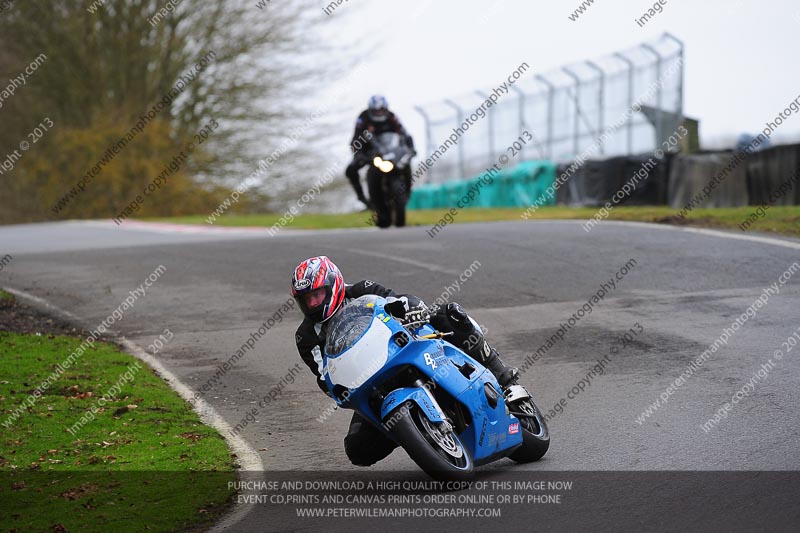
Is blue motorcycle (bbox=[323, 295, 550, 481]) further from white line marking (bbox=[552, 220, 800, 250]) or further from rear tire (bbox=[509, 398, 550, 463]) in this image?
white line marking (bbox=[552, 220, 800, 250])

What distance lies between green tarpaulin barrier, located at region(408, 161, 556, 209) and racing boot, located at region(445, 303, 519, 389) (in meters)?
21.2

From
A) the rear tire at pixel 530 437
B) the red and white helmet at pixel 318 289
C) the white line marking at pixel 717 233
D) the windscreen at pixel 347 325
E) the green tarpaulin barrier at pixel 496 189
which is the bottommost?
the green tarpaulin barrier at pixel 496 189

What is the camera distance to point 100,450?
26.3 feet

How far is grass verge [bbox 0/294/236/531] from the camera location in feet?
21.2

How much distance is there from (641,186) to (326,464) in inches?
713

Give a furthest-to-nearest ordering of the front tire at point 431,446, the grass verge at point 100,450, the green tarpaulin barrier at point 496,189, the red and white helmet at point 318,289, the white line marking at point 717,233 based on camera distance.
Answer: the green tarpaulin barrier at point 496,189, the white line marking at point 717,233, the red and white helmet at point 318,289, the grass verge at point 100,450, the front tire at point 431,446

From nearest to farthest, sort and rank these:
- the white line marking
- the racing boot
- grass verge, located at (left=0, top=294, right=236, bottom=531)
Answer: grass verge, located at (left=0, top=294, right=236, bottom=531) < the racing boot < the white line marking

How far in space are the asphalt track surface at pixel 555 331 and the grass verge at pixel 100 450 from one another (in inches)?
17.2

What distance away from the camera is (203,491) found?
6.88m

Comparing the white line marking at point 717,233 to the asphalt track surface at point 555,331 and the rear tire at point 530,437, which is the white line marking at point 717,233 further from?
the rear tire at point 530,437

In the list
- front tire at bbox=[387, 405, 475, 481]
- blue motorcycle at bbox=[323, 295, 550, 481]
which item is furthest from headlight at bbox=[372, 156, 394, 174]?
front tire at bbox=[387, 405, 475, 481]

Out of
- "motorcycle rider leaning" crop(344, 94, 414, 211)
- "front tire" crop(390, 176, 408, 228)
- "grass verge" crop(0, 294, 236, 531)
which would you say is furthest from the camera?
"front tire" crop(390, 176, 408, 228)

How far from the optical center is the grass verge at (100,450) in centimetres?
646

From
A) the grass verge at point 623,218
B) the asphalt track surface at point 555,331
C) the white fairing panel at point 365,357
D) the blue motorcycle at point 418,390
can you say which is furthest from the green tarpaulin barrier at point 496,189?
the white fairing panel at point 365,357
